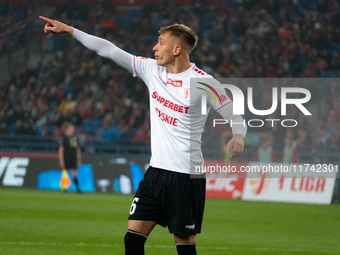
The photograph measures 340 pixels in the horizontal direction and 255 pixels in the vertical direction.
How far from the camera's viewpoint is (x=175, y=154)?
3529 millimetres

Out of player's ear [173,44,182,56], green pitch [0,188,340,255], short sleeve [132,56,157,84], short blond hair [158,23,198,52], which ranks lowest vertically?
green pitch [0,188,340,255]

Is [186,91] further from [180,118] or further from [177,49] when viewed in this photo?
[177,49]

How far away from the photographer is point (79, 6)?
21.5 meters

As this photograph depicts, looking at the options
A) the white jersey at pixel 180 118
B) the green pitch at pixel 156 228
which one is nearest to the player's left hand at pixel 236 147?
the white jersey at pixel 180 118

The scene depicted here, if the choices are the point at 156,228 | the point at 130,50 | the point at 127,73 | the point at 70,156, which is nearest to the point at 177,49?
the point at 156,228

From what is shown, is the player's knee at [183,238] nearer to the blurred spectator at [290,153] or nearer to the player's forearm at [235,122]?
the player's forearm at [235,122]

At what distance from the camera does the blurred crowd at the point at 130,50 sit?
17.6 m

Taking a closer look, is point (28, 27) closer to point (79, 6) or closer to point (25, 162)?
point (79, 6)

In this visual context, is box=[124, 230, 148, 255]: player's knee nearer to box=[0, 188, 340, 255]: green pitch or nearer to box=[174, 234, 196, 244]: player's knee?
box=[174, 234, 196, 244]: player's knee

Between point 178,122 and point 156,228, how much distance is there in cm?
504

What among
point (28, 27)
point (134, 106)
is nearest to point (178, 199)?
point (134, 106)

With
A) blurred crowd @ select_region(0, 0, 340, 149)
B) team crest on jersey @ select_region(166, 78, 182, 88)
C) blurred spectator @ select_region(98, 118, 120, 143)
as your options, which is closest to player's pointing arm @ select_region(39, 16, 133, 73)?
team crest on jersey @ select_region(166, 78, 182, 88)

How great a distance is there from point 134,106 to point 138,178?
4700mm

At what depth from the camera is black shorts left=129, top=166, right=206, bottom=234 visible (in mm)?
3500
